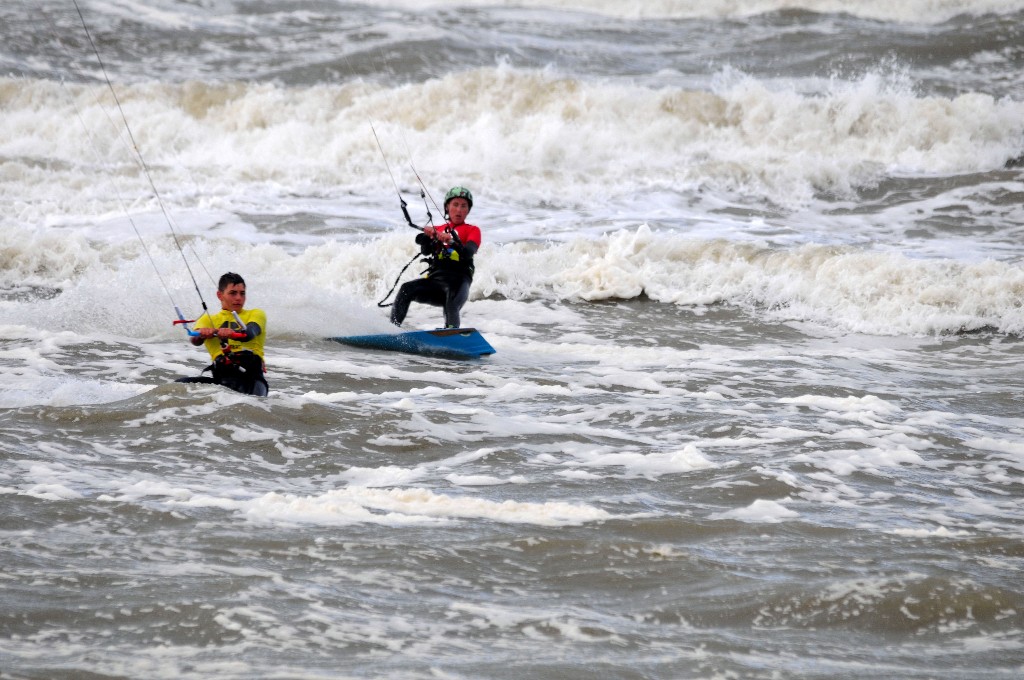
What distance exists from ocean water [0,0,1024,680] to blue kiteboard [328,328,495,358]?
Result: 0.64ft

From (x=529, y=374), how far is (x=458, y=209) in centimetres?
200

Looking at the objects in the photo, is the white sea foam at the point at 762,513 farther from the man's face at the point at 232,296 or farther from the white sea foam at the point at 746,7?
the white sea foam at the point at 746,7

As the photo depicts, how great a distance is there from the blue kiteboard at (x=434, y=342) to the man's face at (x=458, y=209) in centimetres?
110

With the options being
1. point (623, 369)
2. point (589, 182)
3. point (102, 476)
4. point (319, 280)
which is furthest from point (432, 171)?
point (102, 476)

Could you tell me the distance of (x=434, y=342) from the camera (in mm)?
10297

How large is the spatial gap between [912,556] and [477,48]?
78.3 ft

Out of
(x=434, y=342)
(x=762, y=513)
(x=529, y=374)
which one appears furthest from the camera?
(x=434, y=342)

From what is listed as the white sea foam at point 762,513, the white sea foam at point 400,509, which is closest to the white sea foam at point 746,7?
the white sea foam at point 762,513

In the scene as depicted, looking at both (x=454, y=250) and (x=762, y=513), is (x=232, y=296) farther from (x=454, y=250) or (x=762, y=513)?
(x=454, y=250)

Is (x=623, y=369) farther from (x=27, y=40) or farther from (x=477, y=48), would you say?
(x=27, y=40)

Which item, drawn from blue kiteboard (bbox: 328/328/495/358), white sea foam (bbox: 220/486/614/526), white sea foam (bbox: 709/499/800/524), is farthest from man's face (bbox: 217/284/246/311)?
white sea foam (bbox: 709/499/800/524)

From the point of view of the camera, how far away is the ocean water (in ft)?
13.9

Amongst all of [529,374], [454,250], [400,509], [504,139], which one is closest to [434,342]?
[454,250]

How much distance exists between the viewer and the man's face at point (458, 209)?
10734mm
